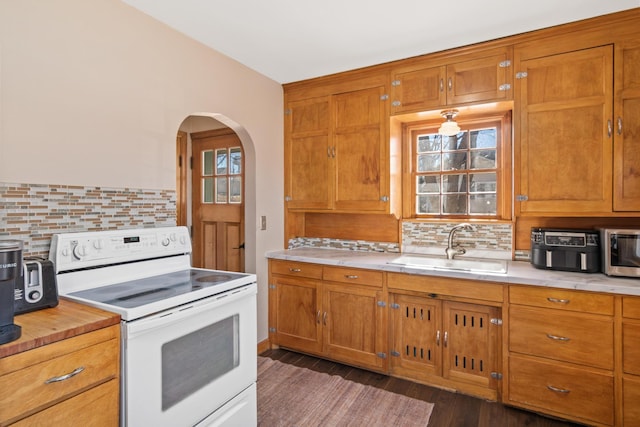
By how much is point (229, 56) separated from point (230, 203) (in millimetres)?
1341

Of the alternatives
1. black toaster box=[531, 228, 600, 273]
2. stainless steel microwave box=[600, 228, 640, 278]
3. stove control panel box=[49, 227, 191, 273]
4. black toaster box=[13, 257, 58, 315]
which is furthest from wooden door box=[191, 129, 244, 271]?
stainless steel microwave box=[600, 228, 640, 278]

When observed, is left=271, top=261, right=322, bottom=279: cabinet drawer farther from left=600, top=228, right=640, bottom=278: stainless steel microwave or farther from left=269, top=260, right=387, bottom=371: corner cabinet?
left=600, top=228, right=640, bottom=278: stainless steel microwave

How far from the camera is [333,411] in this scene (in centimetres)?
219

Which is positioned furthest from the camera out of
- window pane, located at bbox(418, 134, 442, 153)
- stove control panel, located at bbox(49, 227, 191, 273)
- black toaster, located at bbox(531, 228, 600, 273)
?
window pane, located at bbox(418, 134, 442, 153)

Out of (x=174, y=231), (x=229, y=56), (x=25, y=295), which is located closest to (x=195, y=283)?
(x=174, y=231)

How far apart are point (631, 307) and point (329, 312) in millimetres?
1874

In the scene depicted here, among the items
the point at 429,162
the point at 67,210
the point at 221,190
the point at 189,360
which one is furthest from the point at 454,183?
the point at 67,210

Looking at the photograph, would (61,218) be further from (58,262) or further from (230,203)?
(230,203)

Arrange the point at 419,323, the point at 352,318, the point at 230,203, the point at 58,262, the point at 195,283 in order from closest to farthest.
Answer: the point at 58,262 < the point at 195,283 < the point at 419,323 < the point at 352,318 < the point at 230,203

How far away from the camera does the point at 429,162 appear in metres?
3.04

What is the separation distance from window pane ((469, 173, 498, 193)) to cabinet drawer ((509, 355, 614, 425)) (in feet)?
4.18

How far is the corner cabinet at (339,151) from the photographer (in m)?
2.85

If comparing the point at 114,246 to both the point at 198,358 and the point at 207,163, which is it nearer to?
the point at 198,358

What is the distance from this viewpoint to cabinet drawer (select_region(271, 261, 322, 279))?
286 centimetres
